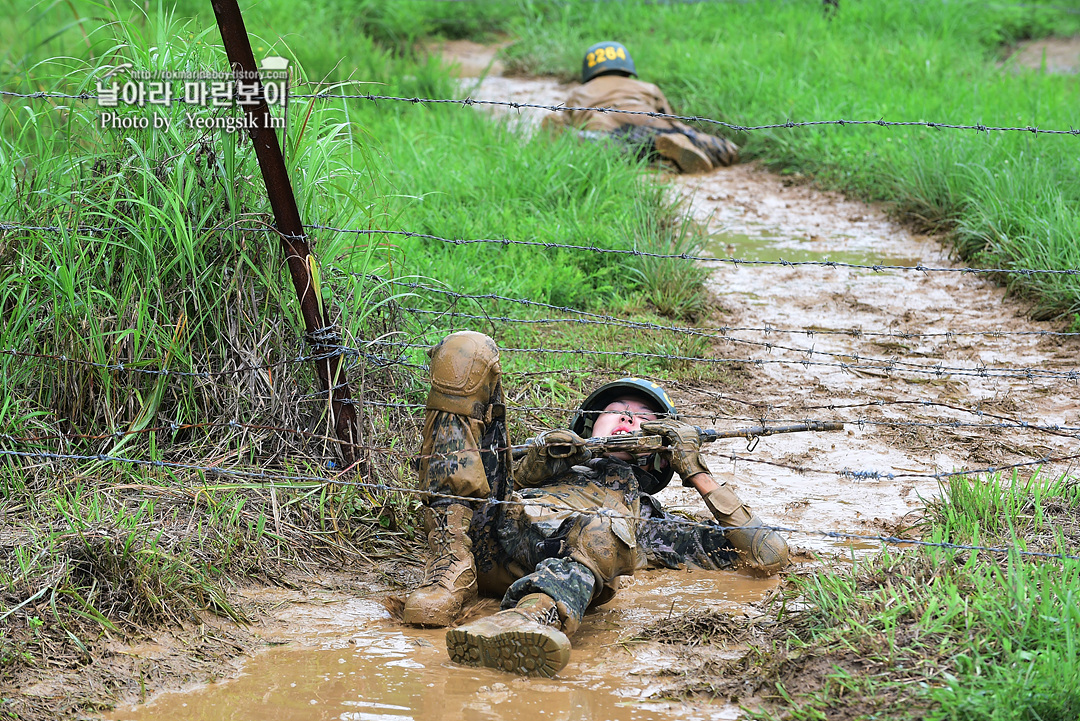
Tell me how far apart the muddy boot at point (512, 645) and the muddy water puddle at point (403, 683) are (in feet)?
0.09

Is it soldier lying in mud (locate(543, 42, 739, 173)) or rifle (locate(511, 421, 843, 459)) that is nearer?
rifle (locate(511, 421, 843, 459))

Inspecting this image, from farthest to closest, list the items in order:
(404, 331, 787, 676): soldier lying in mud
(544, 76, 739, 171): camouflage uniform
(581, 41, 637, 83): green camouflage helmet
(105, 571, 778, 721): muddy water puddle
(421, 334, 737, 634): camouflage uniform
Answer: (581, 41, 637, 83): green camouflage helmet
(544, 76, 739, 171): camouflage uniform
(421, 334, 737, 634): camouflage uniform
(404, 331, 787, 676): soldier lying in mud
(105, 571, 778, 721): muddy water puddle

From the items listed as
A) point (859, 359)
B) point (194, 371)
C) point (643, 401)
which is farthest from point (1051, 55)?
point (194, 371)

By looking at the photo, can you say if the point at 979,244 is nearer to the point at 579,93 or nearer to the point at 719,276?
the point at 719,276

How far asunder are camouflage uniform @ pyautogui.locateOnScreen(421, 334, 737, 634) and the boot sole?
19cm

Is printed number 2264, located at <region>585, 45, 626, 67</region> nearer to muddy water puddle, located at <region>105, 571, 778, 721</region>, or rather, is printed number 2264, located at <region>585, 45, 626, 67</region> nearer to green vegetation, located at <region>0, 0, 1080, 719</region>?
green vegetation, located at <region>0, 0, 1080, 719</region>

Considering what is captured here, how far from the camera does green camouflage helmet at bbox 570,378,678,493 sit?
320 cm

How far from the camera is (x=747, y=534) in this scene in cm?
306

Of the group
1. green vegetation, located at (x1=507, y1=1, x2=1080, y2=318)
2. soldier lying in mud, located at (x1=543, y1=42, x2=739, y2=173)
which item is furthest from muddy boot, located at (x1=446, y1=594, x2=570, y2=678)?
soldier lying in mud, located at (x1=543, y1=42, x2=739, y2=173)

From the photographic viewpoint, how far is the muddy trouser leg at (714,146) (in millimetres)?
7727

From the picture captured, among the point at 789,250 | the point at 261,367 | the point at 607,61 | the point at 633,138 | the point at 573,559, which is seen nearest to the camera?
the point at 573,559

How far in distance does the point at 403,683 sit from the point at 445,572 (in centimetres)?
40

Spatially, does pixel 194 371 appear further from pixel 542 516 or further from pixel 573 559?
pixel 573 559

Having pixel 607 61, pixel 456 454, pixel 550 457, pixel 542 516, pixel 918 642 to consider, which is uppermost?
pixel 607 61
